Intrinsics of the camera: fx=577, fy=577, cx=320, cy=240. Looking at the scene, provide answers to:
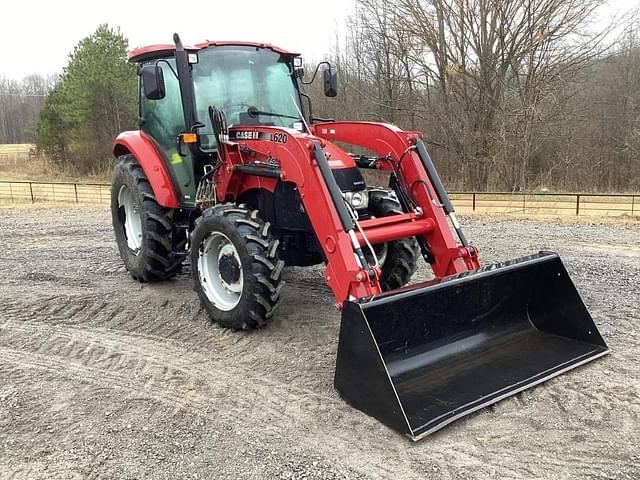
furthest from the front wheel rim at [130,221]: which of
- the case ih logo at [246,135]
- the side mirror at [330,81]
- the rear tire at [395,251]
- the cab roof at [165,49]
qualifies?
the rear tire at [395,251]

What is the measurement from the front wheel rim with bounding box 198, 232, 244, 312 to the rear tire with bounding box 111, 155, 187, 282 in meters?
1.07

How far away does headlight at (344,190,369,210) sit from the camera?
4.70 m

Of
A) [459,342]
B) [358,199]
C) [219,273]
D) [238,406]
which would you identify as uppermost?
[358,199]

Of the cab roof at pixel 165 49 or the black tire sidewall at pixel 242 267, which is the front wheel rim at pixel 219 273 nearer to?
the black tire sidewall at pixel 242 267

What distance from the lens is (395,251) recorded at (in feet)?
17.2

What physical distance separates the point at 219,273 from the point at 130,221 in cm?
228

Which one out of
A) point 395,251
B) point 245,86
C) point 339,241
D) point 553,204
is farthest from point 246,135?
point 553,204

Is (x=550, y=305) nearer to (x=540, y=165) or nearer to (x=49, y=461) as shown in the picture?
(x=49, y=461)

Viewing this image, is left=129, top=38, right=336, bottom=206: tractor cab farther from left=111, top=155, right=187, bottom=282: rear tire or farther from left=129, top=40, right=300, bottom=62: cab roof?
left=111, top=155, right=187, bottom=282: rear tire

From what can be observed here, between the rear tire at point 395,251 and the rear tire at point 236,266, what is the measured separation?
116cm

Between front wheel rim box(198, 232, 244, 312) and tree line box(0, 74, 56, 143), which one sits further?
tree line box(0, 74, 56, 143)

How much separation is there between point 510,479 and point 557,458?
1.10 feet

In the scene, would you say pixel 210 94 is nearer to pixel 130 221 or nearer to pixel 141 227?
pixel 141 227

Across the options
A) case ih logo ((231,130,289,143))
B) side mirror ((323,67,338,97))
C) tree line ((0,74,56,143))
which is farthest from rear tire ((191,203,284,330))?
tree line ((0,74,56,143))
